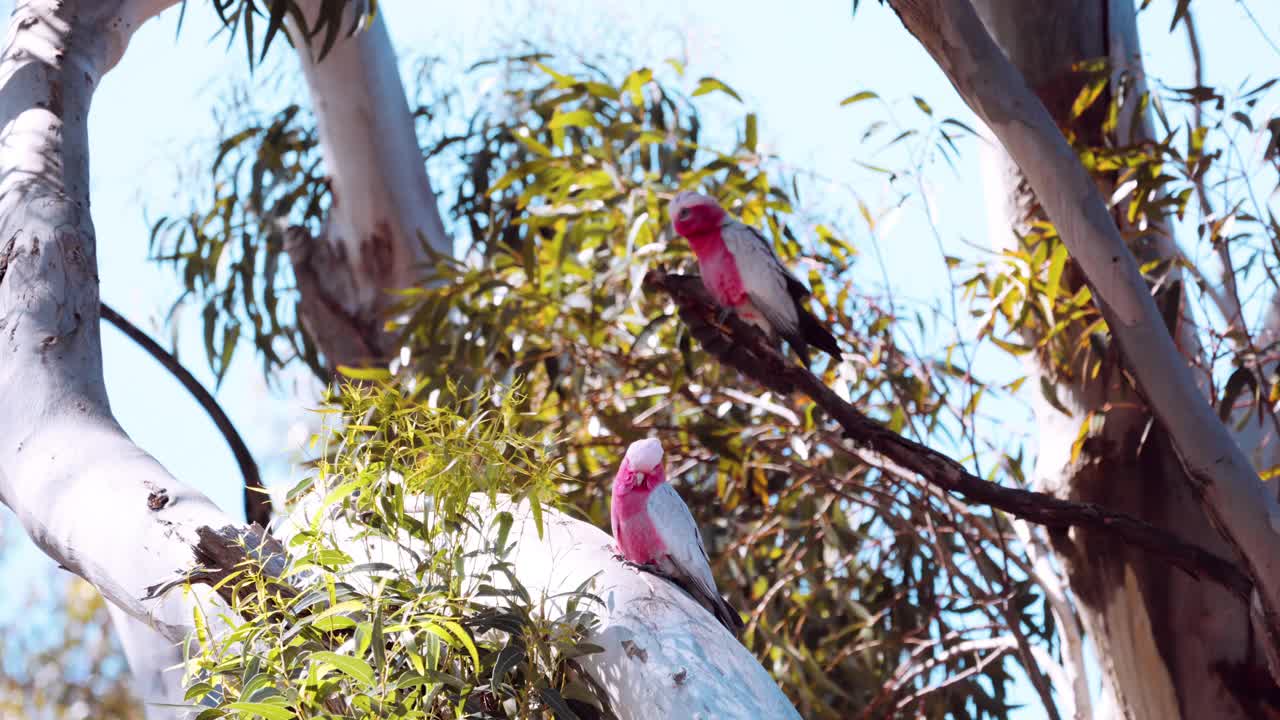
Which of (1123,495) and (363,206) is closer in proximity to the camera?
(1123,495)

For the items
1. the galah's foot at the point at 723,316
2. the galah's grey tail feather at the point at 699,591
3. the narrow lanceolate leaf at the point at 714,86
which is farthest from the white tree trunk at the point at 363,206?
the galah's grey tail feather at the point at 699,591

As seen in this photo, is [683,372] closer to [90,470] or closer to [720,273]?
[720,273]

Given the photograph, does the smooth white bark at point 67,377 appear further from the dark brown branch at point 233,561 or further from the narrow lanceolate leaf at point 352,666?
the narrow lanceolate leaf at point 352,666

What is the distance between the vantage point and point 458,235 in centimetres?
307

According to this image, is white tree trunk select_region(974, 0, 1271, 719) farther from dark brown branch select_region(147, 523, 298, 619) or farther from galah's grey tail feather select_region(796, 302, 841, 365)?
dark brown branch select_region(147, 523, 298, 619)

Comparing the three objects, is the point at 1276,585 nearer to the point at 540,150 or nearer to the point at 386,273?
the point at 540,150

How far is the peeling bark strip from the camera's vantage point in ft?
4.28

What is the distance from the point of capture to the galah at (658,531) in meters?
1.23

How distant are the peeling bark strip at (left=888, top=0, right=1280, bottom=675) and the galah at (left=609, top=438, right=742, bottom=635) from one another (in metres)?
0.51

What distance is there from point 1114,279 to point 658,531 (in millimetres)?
578

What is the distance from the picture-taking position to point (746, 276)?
1.80 m

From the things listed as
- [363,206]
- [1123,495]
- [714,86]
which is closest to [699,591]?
[1123,495]

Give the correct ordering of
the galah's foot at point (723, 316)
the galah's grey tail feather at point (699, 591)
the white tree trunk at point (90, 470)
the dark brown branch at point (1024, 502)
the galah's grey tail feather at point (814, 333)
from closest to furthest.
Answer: the white tree trunk at point (90, 470) → the galah's grey tail feather at point (699, 591) → the dark brown branch at point (1024, 502) → the galah's foot at point (723, 316) → the galah's grey tail feather at point (814, 333)

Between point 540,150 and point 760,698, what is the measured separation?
1.60 metres
